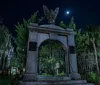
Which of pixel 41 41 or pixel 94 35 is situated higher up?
pixel 94 35

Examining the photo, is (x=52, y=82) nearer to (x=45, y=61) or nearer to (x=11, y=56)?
(x=11, y=56)

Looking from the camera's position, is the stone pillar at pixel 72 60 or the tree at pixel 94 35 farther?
the tree at pixel 94 35

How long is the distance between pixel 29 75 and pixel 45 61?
521 centimetres

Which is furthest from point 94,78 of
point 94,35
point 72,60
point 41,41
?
point 94,35

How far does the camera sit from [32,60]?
9.49 meters

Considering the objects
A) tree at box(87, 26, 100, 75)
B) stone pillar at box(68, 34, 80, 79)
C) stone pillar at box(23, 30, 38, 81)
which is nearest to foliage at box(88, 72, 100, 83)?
stone pillar at box(68, 34, 80, 79)

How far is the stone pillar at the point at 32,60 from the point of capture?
891 cm

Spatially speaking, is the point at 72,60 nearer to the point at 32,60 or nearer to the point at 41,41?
the point at 41,41

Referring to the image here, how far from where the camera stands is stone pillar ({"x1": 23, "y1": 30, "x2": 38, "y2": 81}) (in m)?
8.91

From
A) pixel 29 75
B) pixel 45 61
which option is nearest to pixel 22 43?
pixel 45 61

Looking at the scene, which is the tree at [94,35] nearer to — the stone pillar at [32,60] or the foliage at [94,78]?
the foliage at [94,78]

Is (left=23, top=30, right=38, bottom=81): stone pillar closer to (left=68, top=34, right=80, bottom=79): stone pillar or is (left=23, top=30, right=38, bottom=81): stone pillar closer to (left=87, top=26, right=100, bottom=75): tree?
(left=68, top=34, right=80, bottom=79): stone pillar

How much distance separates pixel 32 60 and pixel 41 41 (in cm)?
188

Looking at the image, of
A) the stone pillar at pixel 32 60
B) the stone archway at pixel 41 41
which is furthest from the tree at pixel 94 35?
the stone pillar at pixel 32 60
